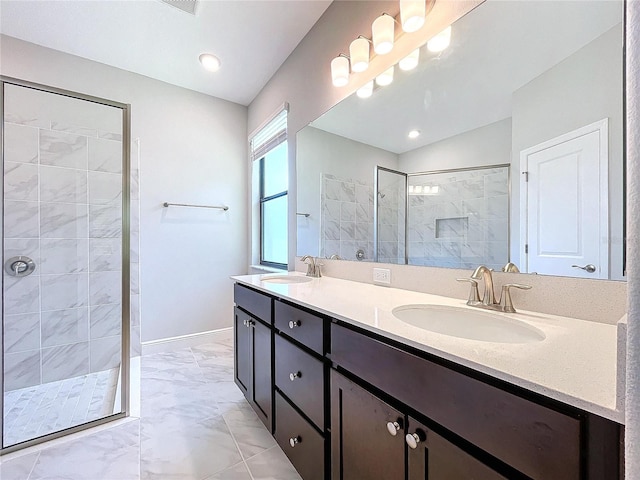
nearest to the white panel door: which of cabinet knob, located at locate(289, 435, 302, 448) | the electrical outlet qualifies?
the electrical outlet

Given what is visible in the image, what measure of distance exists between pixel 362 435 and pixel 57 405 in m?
2.06

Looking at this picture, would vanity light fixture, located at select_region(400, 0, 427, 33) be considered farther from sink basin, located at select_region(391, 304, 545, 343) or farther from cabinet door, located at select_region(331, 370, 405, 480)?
cabinet door, located at select_region(331, 370, 405, 480)

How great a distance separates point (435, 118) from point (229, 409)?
197cm

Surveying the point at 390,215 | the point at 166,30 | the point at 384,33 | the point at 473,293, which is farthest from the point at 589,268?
the point at 166,30

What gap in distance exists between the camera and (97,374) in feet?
7.04

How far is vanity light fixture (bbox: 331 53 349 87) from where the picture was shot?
1655 mm

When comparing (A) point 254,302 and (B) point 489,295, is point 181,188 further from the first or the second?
(B) point 489,295

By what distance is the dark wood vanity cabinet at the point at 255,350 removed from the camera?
139 centimetres

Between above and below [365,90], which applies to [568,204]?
below

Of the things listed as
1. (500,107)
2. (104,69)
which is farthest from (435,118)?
(104,69)

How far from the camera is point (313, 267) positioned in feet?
6.32

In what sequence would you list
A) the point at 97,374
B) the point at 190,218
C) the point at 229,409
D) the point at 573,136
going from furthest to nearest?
the point at 190,218 → the point at 97,374 → the point at 229,409 → the point at 573,136

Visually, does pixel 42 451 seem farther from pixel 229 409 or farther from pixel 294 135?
pixel 294 135

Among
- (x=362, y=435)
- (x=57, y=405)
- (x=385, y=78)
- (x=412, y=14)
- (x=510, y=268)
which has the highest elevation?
(x=412, y=14)
